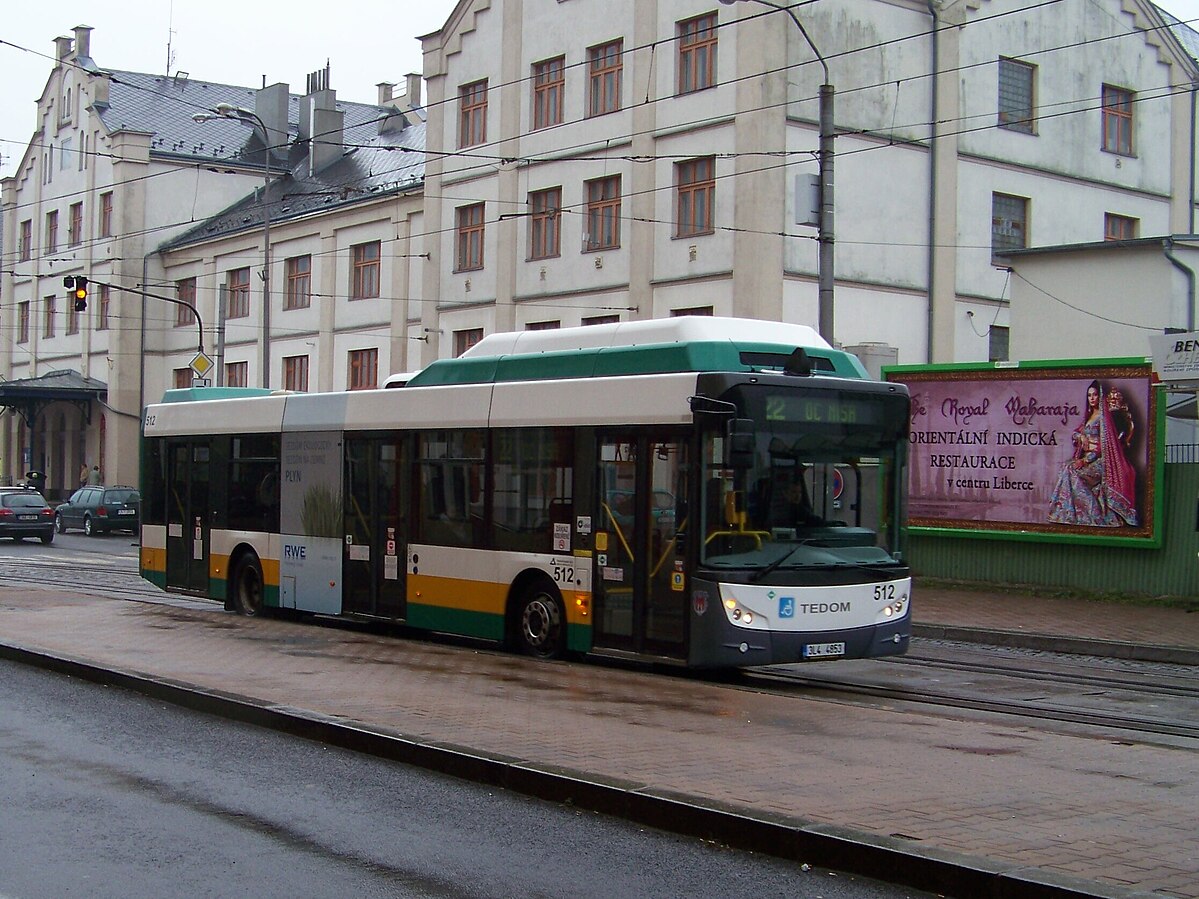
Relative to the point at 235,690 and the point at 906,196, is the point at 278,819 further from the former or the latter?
the point at 906,196

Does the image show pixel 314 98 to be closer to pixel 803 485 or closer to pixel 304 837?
pixel 803 485

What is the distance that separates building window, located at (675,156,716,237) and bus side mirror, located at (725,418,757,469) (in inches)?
783

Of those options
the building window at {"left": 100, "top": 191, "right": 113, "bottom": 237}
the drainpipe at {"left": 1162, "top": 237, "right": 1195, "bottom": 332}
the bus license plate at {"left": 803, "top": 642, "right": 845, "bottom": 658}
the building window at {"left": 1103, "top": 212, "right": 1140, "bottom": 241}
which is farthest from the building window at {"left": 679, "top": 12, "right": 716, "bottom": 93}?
the building window at {"left": 100, "top": 191, "right": 113, "bottom": 237}

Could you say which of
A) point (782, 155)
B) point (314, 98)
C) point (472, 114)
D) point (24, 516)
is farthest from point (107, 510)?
point (782, 155)

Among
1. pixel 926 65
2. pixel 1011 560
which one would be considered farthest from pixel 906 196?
pixel 1011 560

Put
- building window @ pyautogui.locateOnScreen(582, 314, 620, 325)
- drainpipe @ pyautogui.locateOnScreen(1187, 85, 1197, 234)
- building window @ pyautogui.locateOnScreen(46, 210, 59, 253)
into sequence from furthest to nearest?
building window @ pyautogui.locateOnScreen(46, 210, 59, 253) < drainpipe @ pyautogui.locateOnScreen(1187, 85, 1197, 234) < building window @ pyautogui.locateOnScreen(582, 314, 620, 325)

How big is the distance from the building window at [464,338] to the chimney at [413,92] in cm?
2328

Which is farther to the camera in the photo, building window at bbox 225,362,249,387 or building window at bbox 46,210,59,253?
building window at bbox 46,210,59,253

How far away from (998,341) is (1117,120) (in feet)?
25.0

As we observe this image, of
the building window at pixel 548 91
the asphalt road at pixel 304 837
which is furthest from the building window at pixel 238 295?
the asphalt road at pixel 304 837

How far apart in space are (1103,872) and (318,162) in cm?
5030

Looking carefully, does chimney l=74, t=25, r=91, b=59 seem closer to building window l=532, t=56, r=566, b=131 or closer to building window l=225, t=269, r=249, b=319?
building window l=225, t=269, r=249, b=319

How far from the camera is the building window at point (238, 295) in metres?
50.8

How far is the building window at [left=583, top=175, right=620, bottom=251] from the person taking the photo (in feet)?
111
